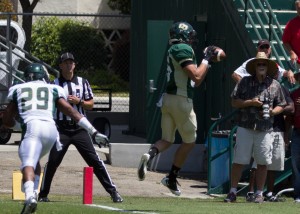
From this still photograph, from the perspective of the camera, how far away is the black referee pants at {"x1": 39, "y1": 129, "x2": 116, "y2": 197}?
14445 mm

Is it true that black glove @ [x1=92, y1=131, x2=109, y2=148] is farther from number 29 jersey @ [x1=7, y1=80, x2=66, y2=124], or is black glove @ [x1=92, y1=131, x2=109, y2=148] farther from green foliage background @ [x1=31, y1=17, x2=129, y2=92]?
green foliage background @ [x1=31, y1=17, x2=129, y2=92]

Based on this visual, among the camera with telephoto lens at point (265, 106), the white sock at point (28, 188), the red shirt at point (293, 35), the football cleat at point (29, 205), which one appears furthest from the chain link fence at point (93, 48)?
the football cleat at point (29, 205)

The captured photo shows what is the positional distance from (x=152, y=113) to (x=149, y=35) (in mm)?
1421

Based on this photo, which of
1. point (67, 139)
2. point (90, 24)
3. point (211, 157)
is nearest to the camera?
point (67, 139)

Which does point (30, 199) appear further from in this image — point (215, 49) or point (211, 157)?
point (211, 157)

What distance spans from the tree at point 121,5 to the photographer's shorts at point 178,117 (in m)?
31.5

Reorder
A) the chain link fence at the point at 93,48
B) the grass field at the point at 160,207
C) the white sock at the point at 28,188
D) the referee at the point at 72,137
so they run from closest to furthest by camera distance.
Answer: the white sock at the point at 28,188
the grass field at the point at 160,207
the referee at the point at 72,137
the chain link fence at the point at 93,48

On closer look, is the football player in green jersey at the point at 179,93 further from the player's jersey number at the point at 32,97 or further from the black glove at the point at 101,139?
the player's jersey number at the point at 32,97

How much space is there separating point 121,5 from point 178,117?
107 feet

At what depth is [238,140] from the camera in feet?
48.5

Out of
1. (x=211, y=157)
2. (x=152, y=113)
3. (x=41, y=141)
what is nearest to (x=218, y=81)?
(x=152, y=113)

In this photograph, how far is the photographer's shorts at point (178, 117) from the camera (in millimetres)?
13367

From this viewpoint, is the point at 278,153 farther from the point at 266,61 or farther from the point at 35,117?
the point at 35,117

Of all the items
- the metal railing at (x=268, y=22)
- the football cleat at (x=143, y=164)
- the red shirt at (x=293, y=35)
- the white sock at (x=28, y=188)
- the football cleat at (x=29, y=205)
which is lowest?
the football cleat at (x=29, y=205)
